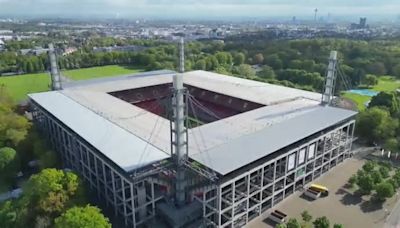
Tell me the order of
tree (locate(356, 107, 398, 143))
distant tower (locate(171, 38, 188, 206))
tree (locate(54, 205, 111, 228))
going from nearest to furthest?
tree (locate(54, 205, 111, 228)) < distant tower (locate(171, 38, 188, 206)) < tree (locate(356, 107, 398, 143))

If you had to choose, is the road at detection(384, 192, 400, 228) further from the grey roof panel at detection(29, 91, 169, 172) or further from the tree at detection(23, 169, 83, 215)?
the tree at detection(23, 169, 83, 215)

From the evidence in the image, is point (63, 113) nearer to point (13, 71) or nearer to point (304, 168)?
point (304, 168)

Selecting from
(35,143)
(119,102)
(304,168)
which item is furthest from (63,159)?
(304,168)

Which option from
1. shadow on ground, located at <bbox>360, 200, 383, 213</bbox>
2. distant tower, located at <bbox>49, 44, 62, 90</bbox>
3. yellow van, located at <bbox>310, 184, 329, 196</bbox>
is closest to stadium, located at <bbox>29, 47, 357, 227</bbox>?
yellow van, located at <bbox>310, 184, 329, 196</bbox>

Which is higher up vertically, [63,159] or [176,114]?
[176,114]

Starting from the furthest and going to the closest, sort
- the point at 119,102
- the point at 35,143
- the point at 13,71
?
the point at 13,71 → the point at 119,102 → the point at 35,143

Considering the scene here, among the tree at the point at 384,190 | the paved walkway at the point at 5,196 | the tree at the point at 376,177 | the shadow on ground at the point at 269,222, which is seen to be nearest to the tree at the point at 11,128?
the paved walkway at the point at 5,196

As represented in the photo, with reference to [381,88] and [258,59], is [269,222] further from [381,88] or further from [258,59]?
A: [258,59]
